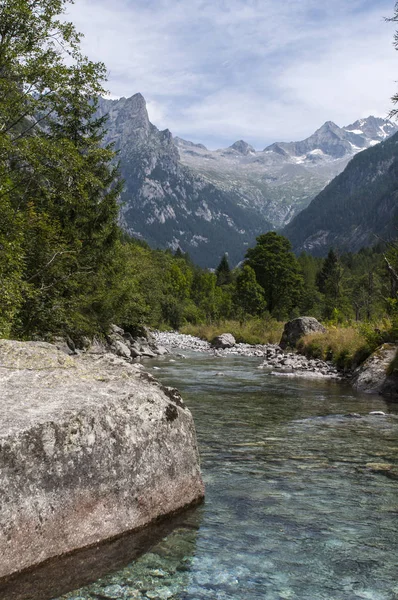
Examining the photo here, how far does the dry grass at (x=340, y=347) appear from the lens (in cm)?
2214

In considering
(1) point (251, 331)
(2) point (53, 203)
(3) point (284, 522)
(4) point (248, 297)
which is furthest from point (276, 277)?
(3) point (284, 522)

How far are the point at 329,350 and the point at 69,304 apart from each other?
1557cm

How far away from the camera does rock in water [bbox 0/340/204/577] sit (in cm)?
399

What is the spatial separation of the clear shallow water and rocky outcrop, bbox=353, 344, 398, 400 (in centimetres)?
606

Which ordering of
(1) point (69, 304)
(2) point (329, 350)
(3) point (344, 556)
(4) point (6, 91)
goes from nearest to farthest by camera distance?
1. (3) point (344, 556)
2. (4) point (6, 91)
3. (1) point (69, 304)
4. (2) point (329, 350)

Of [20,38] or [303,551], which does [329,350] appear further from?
[303,551]

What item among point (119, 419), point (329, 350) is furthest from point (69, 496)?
point (329, 350)

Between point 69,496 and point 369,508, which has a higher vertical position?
point 69,496

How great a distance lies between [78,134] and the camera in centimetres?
2873

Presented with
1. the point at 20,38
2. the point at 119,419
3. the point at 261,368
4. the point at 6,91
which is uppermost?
the point at 20,38

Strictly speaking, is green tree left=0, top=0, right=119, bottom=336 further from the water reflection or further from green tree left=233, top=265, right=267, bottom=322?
green tree left=233, top=265, right=267, bottom=322

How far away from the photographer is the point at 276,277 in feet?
246

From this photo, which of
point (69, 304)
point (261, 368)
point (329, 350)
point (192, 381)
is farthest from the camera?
point (329, 350)

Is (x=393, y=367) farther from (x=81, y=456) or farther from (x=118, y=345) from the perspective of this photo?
(x=118, y=345)
